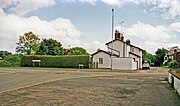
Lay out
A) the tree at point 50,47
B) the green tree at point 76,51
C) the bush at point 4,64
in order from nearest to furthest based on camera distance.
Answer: the bush at point 4,64
the tree at point 50,47
the green tree at point 76,51

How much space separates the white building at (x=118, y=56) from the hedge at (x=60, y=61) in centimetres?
208

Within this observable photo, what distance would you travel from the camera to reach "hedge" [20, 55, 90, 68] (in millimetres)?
51969

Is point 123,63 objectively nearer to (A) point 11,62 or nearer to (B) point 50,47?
(A) point 11,62

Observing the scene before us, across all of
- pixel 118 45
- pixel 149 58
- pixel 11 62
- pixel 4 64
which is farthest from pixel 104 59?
pixel 149 58

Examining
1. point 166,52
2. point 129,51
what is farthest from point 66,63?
point 166,52

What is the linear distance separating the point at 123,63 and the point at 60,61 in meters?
12.7

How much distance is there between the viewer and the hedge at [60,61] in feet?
171

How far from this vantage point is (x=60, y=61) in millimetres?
54375

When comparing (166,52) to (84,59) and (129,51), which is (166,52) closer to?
(129,51)

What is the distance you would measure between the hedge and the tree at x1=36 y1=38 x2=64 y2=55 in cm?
1734

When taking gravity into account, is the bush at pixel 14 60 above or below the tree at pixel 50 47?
below

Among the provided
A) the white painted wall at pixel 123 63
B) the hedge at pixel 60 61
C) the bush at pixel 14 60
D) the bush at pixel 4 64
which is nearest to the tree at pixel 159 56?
the white painted wall at pixel 123 63

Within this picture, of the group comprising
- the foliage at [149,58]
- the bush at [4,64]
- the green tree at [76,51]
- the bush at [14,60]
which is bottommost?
the bush at [4,64]

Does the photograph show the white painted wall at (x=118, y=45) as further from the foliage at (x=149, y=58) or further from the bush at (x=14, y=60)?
the foliage at (x=149, y=58)
